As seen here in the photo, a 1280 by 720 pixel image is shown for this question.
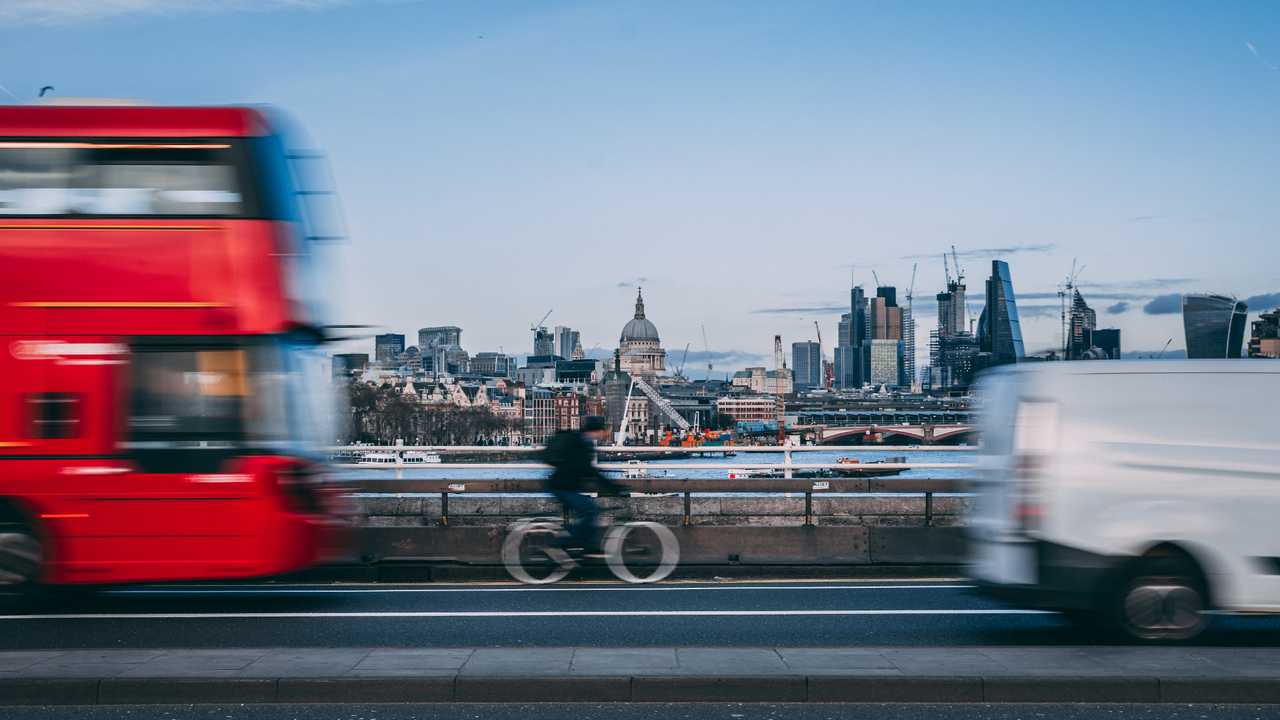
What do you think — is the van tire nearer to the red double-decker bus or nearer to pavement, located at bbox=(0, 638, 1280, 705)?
pavement, located at bbox=(0, 638, 1280, 705)

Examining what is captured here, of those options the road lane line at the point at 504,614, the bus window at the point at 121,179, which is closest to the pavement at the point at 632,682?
the road lane line at the point at 504,614

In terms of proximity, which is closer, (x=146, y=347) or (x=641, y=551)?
(x=146, y=347)

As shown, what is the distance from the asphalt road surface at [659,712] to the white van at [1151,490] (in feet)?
5.81

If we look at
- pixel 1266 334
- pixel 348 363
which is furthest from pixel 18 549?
pixel 1266 334

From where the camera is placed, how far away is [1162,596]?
8992 millimetres

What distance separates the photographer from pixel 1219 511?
8.87m

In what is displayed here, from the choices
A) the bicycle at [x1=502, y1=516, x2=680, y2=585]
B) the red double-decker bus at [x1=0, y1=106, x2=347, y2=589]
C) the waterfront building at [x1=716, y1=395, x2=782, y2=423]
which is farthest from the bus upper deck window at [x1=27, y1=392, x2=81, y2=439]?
the waterfront building at [x1=716, y1=395, x2=782, y2=423]

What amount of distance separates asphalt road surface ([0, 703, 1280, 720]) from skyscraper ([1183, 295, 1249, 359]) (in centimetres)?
509

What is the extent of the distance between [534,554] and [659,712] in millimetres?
6320

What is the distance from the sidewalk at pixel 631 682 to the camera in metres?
7.29

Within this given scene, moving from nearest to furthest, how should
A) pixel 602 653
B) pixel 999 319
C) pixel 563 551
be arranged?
pixel 602 653
pixel 563 551
pixel 999 319

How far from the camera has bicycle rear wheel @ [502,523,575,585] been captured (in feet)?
43.6

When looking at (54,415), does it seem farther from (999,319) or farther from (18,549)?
(999,319)

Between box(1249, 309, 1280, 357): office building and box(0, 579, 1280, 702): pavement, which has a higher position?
box(1249, 309, 1280, 357): office building
